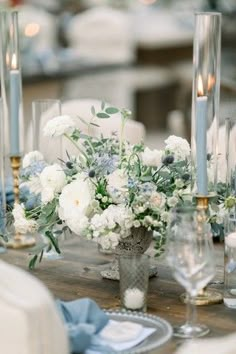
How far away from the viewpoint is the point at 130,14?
9.04m

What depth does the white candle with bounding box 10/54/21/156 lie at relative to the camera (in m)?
2.78

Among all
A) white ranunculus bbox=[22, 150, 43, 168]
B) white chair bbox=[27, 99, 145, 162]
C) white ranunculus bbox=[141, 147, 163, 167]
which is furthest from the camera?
white chair bbox=[27, 99, 145, 162]

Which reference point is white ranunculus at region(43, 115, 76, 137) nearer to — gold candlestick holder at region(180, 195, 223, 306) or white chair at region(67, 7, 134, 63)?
gold candlestick holder at region(180, 195, 223, 306)

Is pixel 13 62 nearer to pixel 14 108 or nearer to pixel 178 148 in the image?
pixel 14 108

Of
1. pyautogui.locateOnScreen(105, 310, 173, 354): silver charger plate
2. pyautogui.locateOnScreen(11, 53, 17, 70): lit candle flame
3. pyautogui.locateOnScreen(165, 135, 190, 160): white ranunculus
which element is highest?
pyautogui.locateOnScreen(11, 53, 17, 70): lit candle flame

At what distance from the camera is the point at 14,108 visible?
2824mm

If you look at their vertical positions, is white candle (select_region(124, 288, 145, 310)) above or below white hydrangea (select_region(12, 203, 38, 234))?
below

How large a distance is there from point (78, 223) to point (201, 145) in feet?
1.00

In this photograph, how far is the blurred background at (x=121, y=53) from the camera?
684 centimetres

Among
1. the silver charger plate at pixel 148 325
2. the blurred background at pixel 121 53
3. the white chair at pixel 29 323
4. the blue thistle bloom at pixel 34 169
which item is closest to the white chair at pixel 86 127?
the blue thistle bloom at pixel 34 169

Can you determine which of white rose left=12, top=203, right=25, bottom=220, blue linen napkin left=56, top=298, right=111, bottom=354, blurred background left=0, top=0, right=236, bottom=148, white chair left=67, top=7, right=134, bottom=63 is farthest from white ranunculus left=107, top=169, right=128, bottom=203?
white chair left=67, top=7, right=134, bottom=63

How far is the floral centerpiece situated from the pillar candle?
6.5 inches

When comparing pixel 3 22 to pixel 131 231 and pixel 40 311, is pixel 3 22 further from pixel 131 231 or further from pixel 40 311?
pixel 40 311

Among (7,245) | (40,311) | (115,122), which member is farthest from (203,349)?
(115,122)
